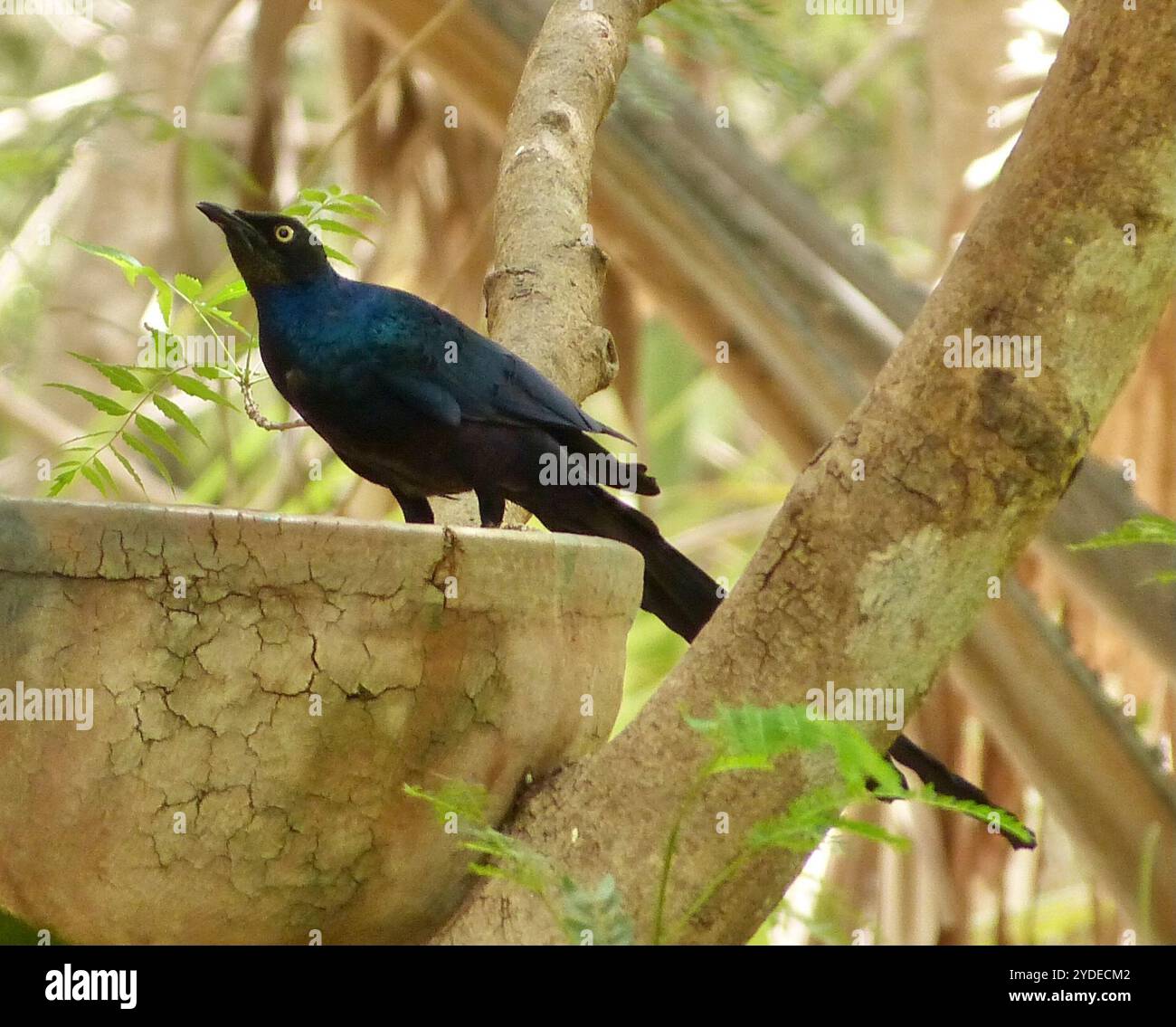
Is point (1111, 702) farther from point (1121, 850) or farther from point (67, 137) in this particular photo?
point (67, 137)

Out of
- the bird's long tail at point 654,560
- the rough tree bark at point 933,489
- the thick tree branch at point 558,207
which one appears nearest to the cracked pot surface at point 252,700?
the rough tree bark at point 933,489

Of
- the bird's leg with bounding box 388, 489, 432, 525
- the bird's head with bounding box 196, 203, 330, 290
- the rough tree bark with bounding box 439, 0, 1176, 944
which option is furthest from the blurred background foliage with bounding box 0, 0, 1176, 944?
the rough tree bark with bounding box 439, 0, 1176, 944

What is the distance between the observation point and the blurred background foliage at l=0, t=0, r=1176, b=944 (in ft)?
11.1

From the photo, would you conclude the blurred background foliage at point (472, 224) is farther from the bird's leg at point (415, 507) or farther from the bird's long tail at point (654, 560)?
the bird's long tail at point (654, 560)

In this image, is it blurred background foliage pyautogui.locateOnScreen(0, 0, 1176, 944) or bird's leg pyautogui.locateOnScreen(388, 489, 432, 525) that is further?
blurred background foliage pyautogui.locateOnScreen(0, 0, 1176, 944)

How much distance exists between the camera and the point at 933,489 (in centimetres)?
139

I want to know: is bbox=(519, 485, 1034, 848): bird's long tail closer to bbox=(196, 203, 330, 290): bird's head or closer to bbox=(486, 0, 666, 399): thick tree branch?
bbox=(486, 0, 666, 399): thick tree branch

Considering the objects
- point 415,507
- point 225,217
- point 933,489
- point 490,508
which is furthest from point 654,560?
point 225,217

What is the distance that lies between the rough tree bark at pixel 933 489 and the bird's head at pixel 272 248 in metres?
1.01

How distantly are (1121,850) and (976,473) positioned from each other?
2.01 metres

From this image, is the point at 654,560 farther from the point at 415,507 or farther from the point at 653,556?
the point at 415,507

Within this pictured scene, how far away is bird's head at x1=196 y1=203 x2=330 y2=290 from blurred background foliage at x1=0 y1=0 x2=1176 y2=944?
25 centimetres
